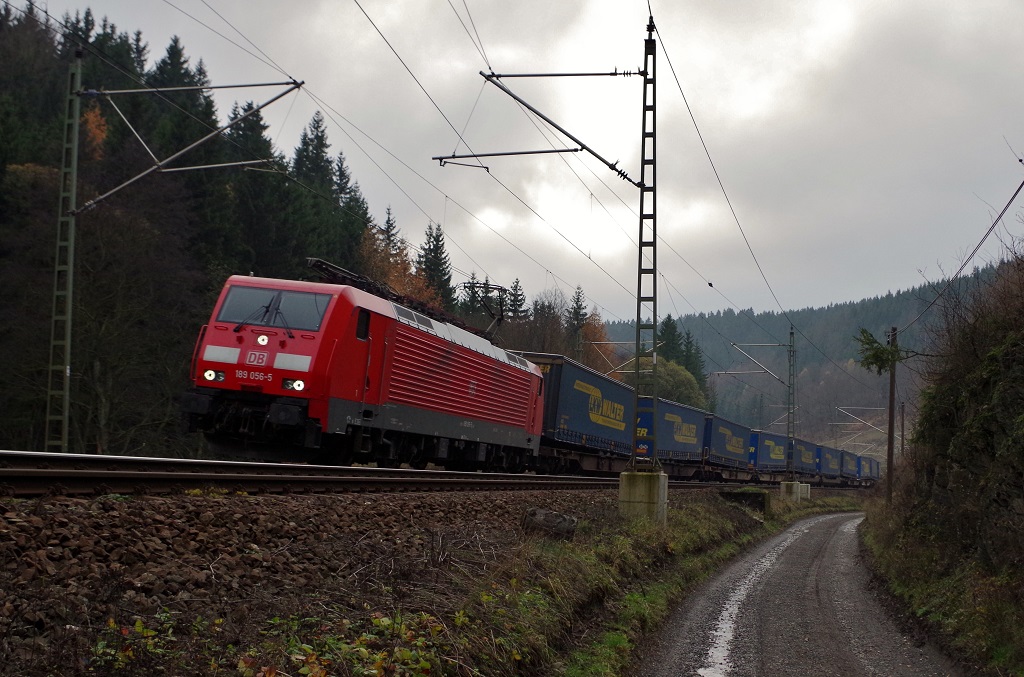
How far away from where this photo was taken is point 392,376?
55.9 ft

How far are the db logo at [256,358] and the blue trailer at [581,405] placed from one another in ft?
46.3

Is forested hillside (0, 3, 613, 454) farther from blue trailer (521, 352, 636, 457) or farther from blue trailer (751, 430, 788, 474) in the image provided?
blue trailer (751, 430, 788, 474)

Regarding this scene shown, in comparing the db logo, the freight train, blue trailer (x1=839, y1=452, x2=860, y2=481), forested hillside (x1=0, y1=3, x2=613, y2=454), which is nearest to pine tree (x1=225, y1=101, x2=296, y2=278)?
forested hillside (x1=0, y1=3, x2=613, y2=454)

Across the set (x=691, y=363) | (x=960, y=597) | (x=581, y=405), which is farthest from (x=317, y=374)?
(x=691, y=363)

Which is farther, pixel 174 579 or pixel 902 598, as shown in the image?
pixel 902 598

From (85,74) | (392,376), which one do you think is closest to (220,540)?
(392,376)

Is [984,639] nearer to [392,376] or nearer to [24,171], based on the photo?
[392,376]

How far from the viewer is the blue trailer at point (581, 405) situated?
28.1 m

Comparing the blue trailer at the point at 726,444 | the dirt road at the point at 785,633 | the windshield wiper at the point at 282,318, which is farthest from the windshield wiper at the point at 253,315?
the blue trailer at the point at 726,444

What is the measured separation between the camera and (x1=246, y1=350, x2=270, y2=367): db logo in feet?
49.2

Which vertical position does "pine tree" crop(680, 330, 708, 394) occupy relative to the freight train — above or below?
above

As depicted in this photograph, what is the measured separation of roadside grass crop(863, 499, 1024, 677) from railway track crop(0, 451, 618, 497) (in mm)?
7303

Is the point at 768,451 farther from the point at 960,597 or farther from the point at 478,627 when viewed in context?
the point at 478,627

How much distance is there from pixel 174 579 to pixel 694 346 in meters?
127
